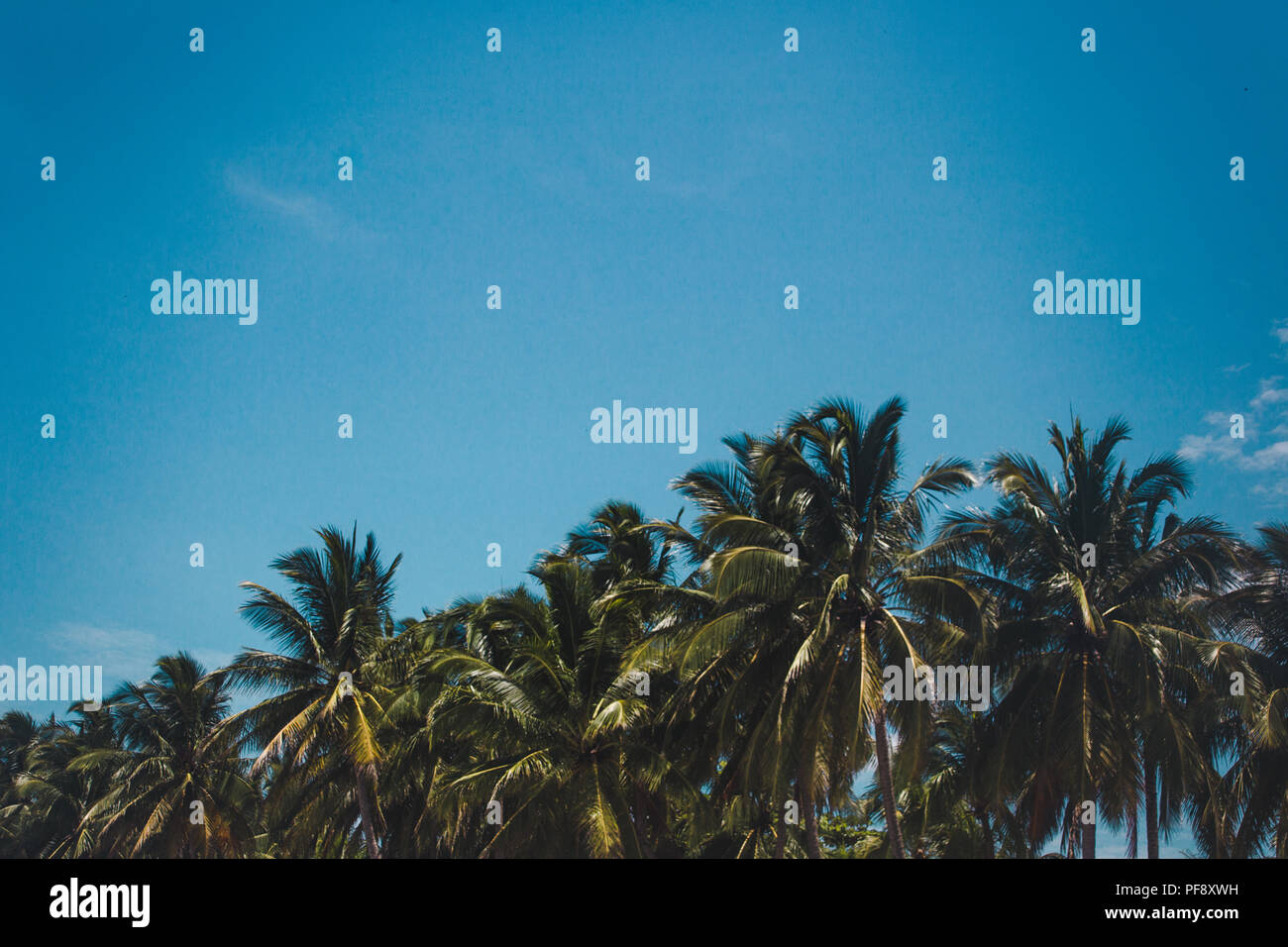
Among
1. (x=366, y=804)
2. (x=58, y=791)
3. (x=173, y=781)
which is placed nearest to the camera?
(x=366, y=804)

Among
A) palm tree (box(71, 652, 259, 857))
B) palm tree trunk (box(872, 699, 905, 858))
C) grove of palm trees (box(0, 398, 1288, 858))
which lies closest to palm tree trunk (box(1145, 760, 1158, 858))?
grove of palm trees (box(0, 398, 1288, 858))

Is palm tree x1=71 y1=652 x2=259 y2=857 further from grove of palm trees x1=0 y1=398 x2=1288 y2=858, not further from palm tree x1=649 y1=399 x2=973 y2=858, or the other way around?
palm tree x1=649 y1=399 x2=973 y2=858

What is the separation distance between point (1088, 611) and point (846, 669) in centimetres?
547

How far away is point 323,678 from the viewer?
34.9m

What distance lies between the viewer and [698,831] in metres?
28.3

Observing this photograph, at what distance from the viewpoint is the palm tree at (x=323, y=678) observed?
1294 inches

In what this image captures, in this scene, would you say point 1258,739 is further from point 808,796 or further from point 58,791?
point 58,791

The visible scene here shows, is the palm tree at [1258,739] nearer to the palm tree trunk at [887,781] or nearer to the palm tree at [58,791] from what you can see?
the palm tree trunk at [887,781]

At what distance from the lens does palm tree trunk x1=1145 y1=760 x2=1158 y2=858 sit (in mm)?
30062

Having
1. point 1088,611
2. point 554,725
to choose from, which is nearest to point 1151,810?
point 1088,611

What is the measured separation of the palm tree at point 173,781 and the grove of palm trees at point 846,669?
11.0m

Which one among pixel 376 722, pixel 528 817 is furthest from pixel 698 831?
pixel 376 722
